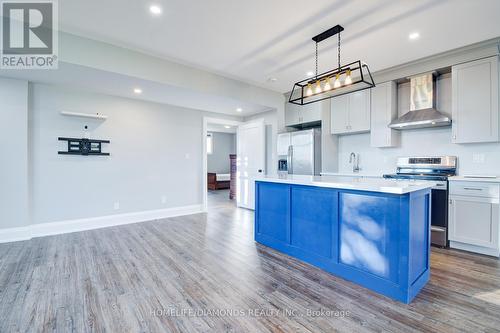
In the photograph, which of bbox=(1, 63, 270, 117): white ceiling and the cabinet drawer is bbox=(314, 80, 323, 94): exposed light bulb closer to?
bbox=(1, 63, 270, 117): white ceiling

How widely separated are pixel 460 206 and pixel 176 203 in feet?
16.8

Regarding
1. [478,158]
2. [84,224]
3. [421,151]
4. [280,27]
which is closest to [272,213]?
[280,27]

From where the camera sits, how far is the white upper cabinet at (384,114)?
4098 millimetres

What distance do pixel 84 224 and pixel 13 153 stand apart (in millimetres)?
1537

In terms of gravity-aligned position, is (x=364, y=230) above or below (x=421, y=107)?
below

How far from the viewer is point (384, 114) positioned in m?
4.15

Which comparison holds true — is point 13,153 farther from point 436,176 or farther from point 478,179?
point 478,179

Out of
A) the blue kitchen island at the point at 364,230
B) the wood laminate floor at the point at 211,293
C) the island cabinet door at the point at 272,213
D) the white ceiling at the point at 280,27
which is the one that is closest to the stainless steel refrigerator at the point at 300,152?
the white ceiling at the point at 280,27

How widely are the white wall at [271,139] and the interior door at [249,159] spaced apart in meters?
0.13

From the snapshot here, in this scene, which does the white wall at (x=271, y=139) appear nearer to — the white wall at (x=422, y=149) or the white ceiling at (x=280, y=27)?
the white wall at (x=422, y=149)

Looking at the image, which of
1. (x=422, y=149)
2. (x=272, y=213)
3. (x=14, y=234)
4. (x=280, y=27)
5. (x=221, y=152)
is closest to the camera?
(x=280, y=27)

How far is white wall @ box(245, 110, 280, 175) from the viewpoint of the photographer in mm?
5527

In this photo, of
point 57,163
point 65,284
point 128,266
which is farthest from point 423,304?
point 57,163

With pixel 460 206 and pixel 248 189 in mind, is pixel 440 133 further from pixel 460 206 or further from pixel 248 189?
pixel 248 189
